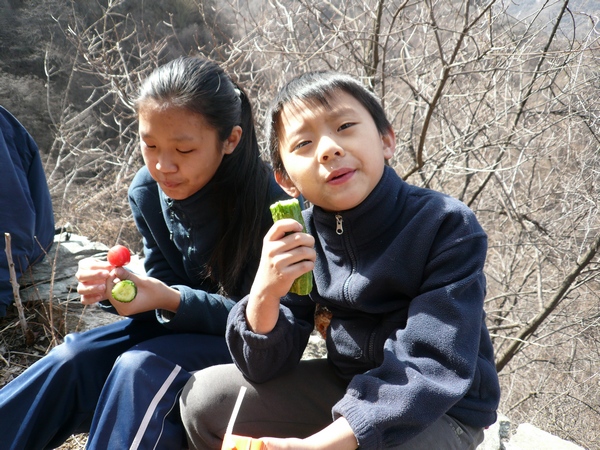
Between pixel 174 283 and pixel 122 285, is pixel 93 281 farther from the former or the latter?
pixel 174 283

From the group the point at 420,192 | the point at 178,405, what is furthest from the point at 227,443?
the point at 420,192

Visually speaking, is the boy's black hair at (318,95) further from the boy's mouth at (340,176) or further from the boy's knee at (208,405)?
the boy's knee at (208,405)

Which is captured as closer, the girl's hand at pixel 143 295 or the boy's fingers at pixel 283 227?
the boy's fingers at pixel 283 227

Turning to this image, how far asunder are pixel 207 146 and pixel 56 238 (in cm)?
223

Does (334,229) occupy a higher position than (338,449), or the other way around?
(334,229)

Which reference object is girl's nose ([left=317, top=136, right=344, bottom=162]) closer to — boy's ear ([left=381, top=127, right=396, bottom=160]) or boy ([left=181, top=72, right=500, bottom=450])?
boy ([left=181, top=72, right=500, bottom=450])

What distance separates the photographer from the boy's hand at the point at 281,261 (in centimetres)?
144

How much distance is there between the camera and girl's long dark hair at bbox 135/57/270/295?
199 cm

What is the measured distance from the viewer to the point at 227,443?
1.20 m

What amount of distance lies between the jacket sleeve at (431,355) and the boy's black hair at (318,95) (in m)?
0.42

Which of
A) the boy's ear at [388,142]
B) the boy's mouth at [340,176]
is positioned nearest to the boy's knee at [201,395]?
the boy's mouth at [340,176]

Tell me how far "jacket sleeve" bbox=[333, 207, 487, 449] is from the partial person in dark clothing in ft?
6.69

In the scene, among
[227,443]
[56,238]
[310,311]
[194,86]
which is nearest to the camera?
[227,443]

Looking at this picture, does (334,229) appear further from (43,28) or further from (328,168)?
(43,28)
